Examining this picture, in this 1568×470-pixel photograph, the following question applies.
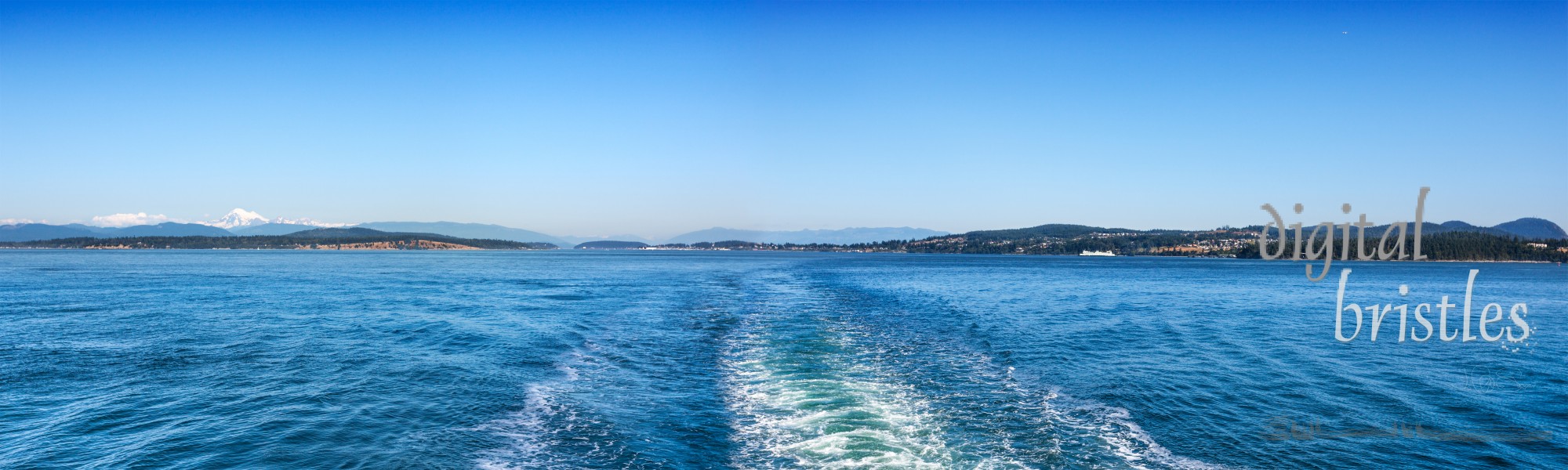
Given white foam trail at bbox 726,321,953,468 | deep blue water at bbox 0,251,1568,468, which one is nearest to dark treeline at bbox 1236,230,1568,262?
deep blue water at bbox 0,251,1568,468

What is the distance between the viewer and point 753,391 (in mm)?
16672

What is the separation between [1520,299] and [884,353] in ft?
178

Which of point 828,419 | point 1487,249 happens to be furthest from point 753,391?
point 1487,249

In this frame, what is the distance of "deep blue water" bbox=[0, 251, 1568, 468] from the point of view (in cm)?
1203

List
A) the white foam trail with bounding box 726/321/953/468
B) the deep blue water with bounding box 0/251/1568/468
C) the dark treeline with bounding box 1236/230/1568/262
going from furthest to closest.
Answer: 1. the dark treeline with bounding box 1236/230/1568/262
2. the deep blue water with bounding box 0/251/1568/468
3. the white foam trail with bounding box 726/321/953/468

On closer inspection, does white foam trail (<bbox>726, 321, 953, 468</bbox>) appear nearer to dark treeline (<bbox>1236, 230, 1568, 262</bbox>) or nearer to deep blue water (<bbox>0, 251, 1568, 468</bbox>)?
deep blue water (<bbox>0, 251, 1568, 468</bbox>)

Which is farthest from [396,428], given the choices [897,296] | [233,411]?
[897,296]

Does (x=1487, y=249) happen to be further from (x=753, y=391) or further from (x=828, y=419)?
(x=828, y=419)

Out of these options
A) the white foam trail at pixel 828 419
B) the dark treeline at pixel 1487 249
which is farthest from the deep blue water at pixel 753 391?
the dark treeline at pixel 1487 249

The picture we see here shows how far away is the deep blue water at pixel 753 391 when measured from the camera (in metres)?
12.0

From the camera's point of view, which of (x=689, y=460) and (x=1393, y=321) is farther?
(x=1393, y=321)

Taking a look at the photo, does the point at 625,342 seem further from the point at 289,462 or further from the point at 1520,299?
the point at 1520,299

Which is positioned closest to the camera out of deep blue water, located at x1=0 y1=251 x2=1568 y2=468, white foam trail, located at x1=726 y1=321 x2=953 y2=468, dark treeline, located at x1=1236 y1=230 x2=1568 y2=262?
white foam trail, located at x1=726 y1=321 x2=953 y2=468

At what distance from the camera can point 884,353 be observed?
22172mm
